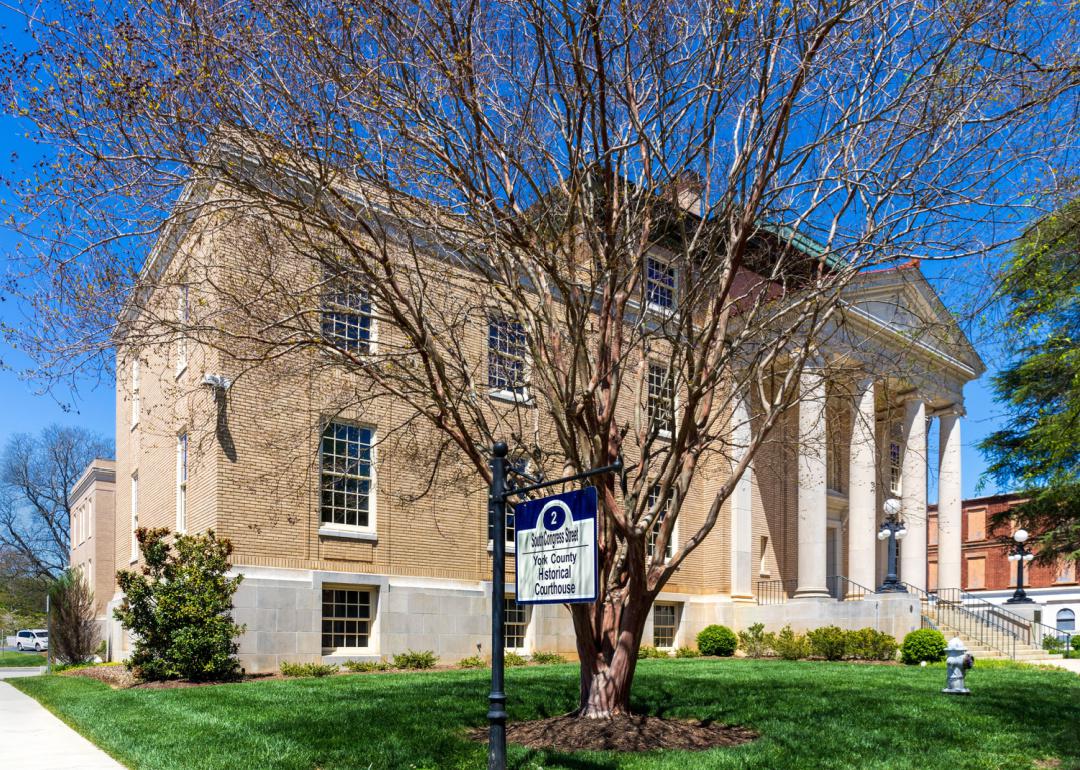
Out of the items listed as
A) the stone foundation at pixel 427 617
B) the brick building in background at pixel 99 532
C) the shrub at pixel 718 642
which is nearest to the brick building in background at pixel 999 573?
the stone foundation at pixel 427 617

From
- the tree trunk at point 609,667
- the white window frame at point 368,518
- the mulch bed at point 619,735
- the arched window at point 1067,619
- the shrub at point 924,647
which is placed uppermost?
the white window frame at point 368,518

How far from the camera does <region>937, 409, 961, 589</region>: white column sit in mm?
39406

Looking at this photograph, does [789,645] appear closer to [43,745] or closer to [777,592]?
[777,592]

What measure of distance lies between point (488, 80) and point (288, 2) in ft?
10.4

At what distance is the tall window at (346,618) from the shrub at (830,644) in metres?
11.6

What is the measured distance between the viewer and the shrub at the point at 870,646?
1039 inches

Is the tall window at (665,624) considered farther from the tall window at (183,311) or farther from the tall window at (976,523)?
the tall window at (976,523)

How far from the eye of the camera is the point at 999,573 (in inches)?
2527

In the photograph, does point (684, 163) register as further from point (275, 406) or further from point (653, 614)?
point (653, 614)

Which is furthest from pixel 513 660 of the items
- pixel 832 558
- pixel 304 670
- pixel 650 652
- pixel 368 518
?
pixel 832 558

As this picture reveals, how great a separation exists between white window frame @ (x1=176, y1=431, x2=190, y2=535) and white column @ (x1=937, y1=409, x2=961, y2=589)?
2788 centimetres

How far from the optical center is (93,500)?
38875 mm

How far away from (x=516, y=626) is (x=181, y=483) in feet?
30.1

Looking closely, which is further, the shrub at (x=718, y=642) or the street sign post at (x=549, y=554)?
the shrub at (x=718, y=642)
